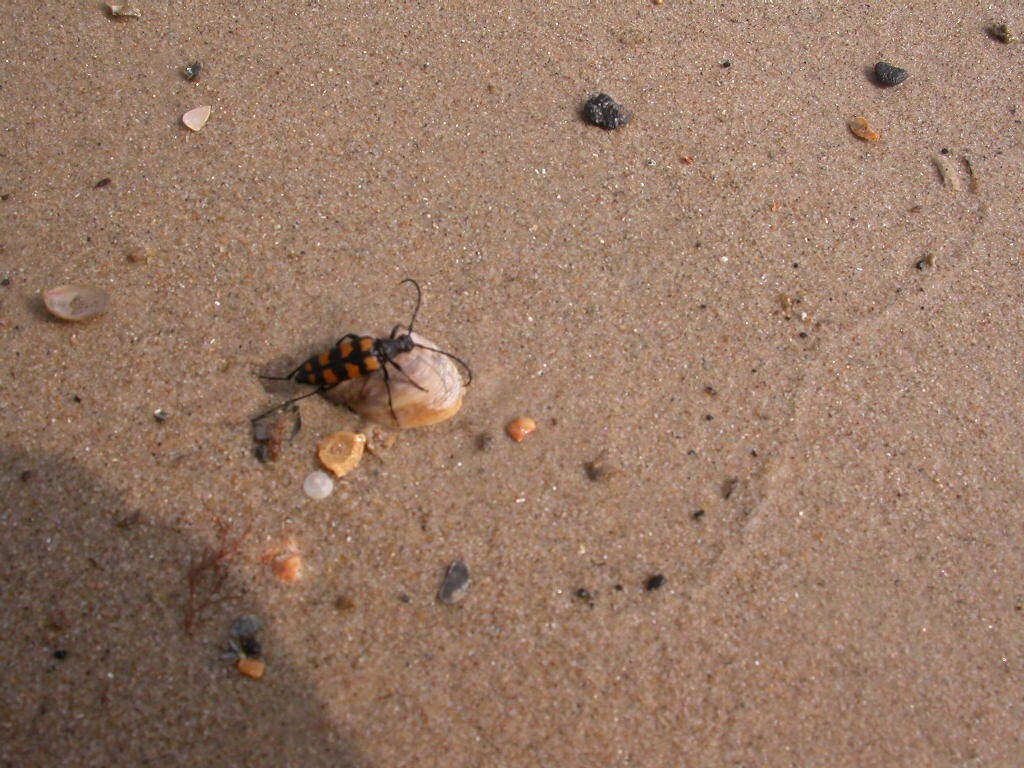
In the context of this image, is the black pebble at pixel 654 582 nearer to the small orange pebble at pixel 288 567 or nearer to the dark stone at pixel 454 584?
the dark stone at pixel 454 584

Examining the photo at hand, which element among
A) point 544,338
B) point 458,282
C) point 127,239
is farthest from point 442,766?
point 127,239

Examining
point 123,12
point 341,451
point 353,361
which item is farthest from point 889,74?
point 123,12

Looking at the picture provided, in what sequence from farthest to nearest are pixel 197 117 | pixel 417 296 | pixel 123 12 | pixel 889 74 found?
pixel 889 74 < pixel 123 12 < pixel 197 117 < pixel 417 296

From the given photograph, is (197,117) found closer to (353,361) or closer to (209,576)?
(353,361)

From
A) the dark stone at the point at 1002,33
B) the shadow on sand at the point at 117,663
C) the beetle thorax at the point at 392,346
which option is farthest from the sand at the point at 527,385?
the beetle thorax at the point at 392,346

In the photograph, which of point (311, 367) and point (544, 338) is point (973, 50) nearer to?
point (544, 338)

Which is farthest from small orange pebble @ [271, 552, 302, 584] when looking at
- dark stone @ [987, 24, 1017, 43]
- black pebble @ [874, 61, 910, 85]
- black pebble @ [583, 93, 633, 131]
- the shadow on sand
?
dark stone @ [987, 24, 1017, 43]
